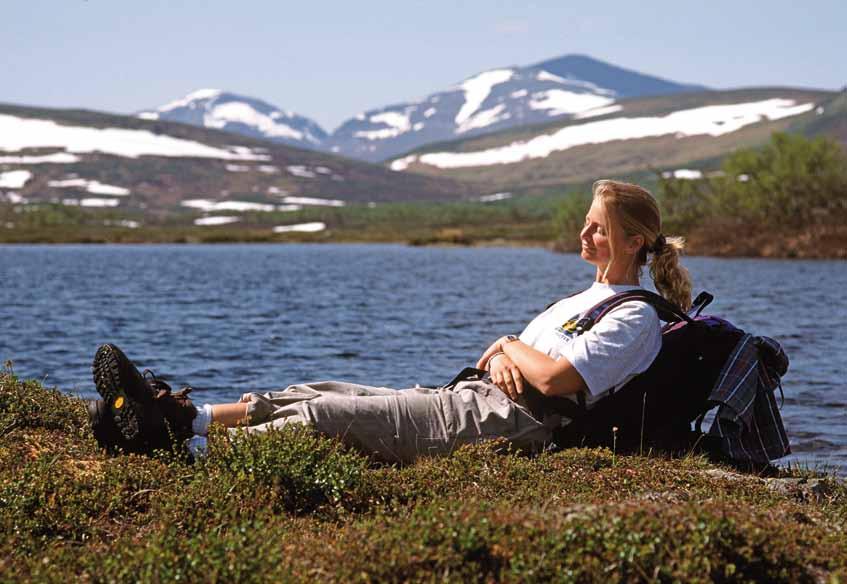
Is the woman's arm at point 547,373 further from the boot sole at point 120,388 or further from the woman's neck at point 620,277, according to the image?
the boot sole at point 120,388

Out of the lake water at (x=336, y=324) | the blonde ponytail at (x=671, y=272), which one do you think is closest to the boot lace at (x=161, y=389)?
the blonde ponytail at (x=671, y=272)

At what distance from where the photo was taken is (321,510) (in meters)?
7.50

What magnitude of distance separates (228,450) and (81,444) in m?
1.84

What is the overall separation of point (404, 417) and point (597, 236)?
2.11 meters

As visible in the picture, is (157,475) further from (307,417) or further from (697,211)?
(697,211)

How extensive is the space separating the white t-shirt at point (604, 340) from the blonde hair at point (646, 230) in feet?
0.98

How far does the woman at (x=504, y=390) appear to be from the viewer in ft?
26.4

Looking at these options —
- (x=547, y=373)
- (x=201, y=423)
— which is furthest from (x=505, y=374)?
(x=201, y=423)

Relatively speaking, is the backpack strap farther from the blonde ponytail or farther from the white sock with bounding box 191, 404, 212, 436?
the white sock with bounding box 191, 404, 212, 436

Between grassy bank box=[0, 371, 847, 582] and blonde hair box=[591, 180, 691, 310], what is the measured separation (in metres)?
1.48

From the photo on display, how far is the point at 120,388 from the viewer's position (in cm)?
780

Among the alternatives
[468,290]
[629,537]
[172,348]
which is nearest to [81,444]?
[629,537]

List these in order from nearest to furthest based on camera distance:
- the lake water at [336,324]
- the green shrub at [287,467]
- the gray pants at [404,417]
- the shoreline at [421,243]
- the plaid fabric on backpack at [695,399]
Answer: the green shrub at [287,467]
the gray pants at [404,417]
the plaid fabric on backpack at [695,399]
the lake water at [336,324]
the shoreline at [421,243]

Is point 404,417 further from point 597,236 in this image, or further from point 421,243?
point 421,243
